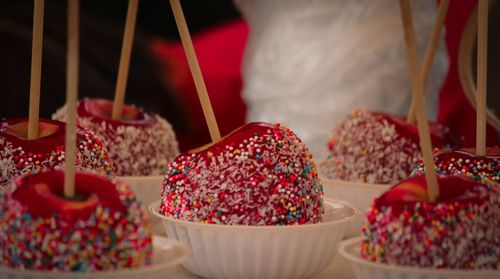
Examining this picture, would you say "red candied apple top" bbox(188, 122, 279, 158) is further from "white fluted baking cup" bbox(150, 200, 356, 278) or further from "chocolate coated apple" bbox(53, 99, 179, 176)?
"chocolate coated apple" bbox(53, 99, 179, 176)

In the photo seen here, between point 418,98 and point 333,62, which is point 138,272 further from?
point 333,62

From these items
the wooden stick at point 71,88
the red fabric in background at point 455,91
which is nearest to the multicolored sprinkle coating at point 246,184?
the wooden stick at point 71,88

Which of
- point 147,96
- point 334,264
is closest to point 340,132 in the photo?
point 334,264

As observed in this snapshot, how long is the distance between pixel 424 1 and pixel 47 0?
1466 mm

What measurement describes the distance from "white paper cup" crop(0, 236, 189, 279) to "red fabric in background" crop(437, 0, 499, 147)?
1.32 metres

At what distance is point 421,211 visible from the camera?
31.0 inches

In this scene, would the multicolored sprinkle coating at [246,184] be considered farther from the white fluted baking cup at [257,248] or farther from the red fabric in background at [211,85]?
the red fabric in background at [211,85]

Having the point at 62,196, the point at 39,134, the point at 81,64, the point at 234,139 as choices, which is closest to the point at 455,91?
the point at 81,64

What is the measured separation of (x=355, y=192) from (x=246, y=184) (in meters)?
0.31

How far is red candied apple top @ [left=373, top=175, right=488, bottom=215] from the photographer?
80cm

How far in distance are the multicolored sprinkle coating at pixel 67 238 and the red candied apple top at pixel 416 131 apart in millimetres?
608

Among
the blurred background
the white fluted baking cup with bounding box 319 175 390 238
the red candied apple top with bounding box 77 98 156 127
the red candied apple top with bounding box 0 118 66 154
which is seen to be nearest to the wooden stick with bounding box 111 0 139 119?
the red candied apple top with bounding box 77 98 156 127

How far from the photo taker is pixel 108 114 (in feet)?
4.29

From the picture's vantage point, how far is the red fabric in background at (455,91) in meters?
2.10
